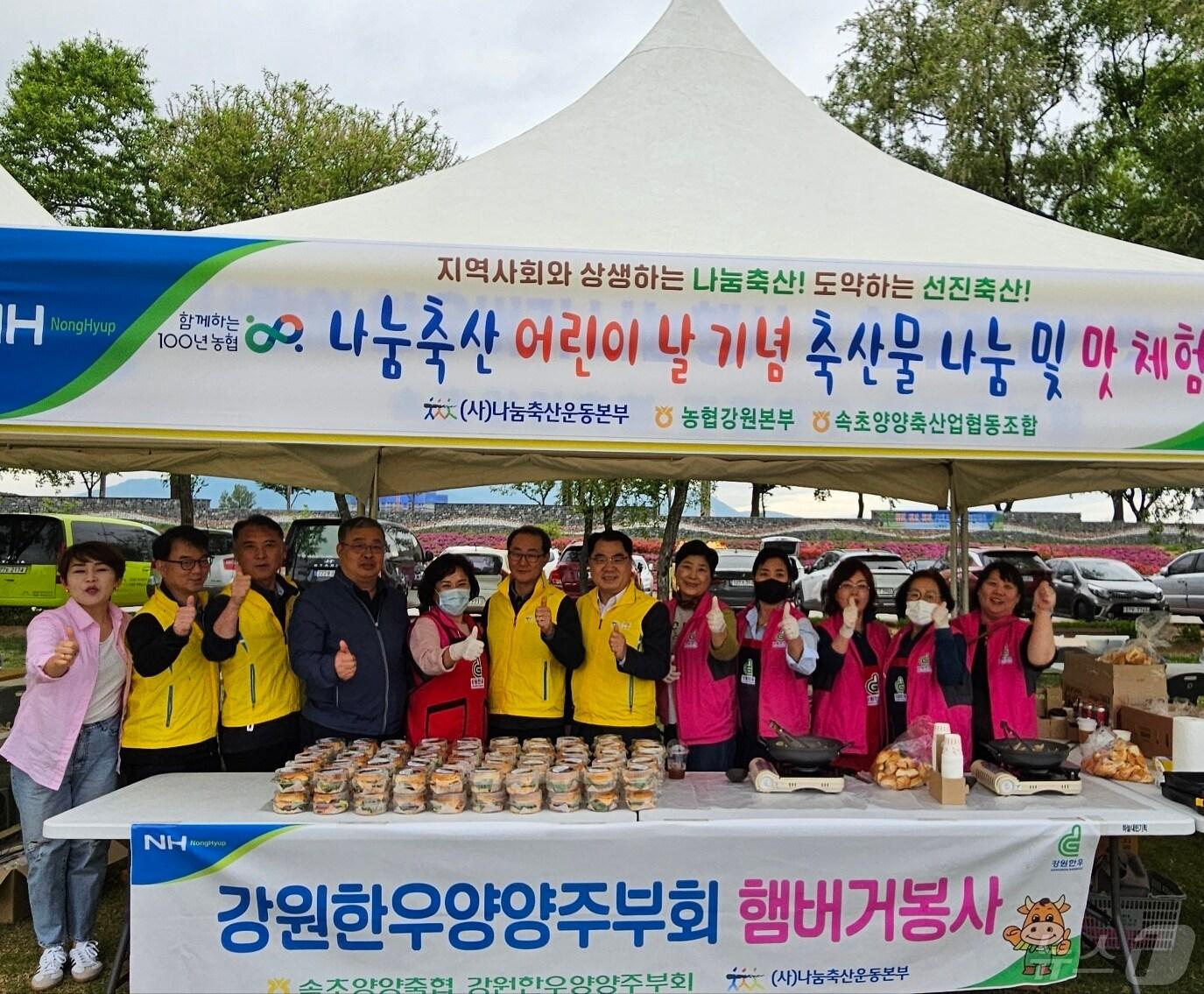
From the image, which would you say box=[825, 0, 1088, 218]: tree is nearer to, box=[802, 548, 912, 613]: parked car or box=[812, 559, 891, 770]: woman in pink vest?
box=[802, 548, 912, 613]: parked car

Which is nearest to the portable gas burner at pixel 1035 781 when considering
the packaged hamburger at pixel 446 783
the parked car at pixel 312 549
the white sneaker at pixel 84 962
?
the packaged hamburger at pixel 446 783

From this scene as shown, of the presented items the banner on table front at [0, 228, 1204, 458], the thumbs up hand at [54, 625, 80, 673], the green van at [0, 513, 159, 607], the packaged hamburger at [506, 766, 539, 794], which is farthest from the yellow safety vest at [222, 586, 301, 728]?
the green van at [0, 513, 159, 607]

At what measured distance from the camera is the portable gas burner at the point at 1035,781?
3.03 metres

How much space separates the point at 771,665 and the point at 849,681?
32 cm

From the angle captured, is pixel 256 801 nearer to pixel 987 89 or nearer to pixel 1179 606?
pixel 987 89

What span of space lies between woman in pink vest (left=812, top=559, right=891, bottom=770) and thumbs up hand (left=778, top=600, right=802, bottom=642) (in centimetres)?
26

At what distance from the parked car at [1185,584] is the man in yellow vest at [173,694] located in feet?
56.6

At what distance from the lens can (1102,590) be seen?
16.0 m

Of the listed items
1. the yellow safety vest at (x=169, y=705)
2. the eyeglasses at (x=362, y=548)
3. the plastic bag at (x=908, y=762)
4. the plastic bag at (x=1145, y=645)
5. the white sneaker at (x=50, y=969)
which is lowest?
the white sneaker at (x=50, y=969)

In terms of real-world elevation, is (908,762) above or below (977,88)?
below

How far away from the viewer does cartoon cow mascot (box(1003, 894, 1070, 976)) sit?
2.88 meters

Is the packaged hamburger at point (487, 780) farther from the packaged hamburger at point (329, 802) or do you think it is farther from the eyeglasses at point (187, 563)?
the eyeglasses at point (187, 563)

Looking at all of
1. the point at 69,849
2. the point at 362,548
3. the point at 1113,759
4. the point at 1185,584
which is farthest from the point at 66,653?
the point at 1185,584

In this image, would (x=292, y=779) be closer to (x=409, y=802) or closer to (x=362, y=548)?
(x=409, y=802)
